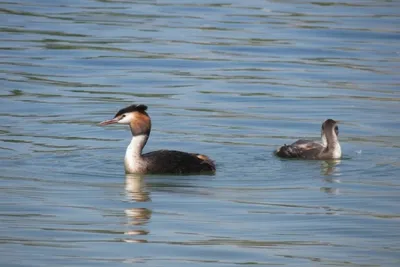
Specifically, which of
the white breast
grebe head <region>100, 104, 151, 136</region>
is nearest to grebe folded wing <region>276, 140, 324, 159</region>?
the white breast

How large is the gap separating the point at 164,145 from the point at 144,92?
534 centimetres

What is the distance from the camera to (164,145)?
19.0m

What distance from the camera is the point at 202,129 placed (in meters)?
20.3

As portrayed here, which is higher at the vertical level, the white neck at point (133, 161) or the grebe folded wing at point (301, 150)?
the grebe folded wing at point (301, 150)

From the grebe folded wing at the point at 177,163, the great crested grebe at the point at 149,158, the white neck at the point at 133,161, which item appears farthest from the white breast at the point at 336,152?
the white neck at the point at 133,161

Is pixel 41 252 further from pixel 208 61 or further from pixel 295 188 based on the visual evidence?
pixel 208 61

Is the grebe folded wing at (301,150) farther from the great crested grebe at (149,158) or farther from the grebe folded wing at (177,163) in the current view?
the grebe folded wing at (177,163)

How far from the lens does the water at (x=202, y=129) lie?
1270 cm

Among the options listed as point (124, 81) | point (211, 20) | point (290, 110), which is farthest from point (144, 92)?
point (211, 20)

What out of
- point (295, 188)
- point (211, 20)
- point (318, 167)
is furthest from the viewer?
point (211, 20)

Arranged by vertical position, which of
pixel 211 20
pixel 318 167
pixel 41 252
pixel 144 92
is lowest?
pixel 41 252

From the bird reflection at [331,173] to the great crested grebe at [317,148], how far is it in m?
0.13

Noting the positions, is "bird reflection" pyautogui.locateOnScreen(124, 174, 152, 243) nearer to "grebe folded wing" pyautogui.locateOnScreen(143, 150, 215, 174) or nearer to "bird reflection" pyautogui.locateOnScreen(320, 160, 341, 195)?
"grebe folded wing" pyautogui.locateOnScreen(143, 150, 215, 174)

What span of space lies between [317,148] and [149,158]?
263 centimetres
